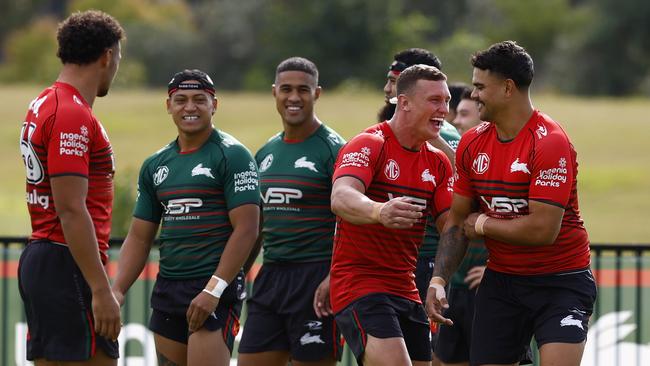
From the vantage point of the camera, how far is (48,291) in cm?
640

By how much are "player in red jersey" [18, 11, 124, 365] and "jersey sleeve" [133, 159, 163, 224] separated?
998 mm

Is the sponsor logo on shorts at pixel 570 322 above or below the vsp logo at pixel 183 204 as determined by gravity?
below

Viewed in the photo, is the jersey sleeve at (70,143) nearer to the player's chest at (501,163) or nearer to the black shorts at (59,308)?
the black shorts at (59,308)

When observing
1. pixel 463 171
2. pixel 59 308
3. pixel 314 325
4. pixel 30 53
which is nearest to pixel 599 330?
pixel 314 325

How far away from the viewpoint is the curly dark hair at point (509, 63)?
668 cm

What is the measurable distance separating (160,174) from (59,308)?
1369 mm

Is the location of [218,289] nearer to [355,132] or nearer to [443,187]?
[443,187]

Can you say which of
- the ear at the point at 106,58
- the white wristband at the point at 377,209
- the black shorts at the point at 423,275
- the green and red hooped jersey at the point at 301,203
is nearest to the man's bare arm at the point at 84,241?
the ear at the point at 106,58

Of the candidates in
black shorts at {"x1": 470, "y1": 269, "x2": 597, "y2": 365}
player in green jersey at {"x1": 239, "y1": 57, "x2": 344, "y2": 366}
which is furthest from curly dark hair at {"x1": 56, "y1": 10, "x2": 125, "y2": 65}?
black shorts at {"x1": 470, "y1": 269, "x2": 597, "y2": 365}

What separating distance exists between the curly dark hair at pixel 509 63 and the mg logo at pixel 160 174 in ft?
6.90

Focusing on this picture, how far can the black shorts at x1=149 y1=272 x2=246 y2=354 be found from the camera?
24.2ft

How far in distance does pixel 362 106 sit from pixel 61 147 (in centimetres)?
3069

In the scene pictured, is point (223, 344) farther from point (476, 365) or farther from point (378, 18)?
point (378, 18)

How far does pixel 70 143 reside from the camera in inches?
243
